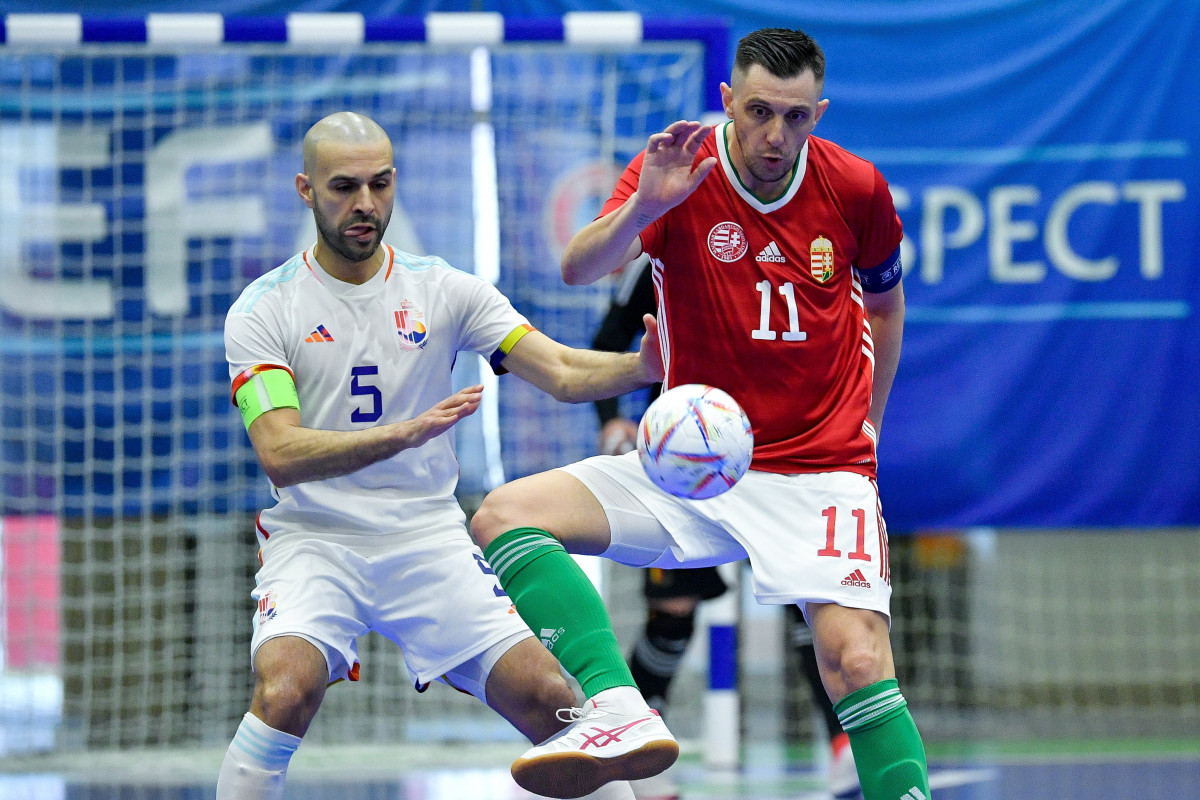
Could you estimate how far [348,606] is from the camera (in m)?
3.26

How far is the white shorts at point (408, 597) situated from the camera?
323 cm

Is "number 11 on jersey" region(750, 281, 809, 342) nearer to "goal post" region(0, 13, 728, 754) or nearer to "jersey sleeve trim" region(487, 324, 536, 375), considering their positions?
"jersey sleeve trim" region(487, 324, 536, 375)

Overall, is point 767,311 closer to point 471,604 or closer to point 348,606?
point 471,604

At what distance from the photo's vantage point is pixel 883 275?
338cm

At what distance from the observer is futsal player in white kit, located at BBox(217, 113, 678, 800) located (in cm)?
309

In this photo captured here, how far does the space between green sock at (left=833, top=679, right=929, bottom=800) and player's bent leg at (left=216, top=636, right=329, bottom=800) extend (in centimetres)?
126

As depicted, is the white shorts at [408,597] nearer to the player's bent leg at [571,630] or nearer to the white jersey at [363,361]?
the white jersey at [363,361]

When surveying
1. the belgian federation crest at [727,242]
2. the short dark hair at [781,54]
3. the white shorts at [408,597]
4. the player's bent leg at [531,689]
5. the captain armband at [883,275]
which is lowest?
the player's bent leg at [531,689]

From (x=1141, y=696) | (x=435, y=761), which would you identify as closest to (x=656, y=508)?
(x=435, y=761)

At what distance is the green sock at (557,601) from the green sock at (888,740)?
522 millimetres

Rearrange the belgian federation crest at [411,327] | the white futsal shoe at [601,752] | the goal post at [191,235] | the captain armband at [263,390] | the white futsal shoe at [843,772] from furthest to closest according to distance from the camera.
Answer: the goal post at [191,235] → the white futsal shoe at [843,772] → the belgian federation crest at [411,327] → the captain armband at [263,390] → the white futsal shoe at [601,752]

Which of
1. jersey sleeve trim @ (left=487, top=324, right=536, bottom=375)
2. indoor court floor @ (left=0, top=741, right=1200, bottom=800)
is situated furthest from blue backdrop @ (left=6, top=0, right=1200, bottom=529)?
jersey sleeve trim @ (left=487, top=324, right=536, bottom=375)

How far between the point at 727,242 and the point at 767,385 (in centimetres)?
36

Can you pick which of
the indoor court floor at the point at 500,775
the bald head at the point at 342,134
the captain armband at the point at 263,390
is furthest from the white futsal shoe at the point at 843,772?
the bald head at the point at 342,134
